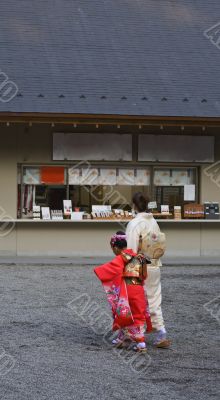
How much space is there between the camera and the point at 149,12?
814 inches

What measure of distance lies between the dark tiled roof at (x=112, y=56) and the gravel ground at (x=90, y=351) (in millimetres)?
5669

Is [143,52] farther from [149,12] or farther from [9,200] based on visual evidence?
[9,200]

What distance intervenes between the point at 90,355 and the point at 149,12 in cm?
1481

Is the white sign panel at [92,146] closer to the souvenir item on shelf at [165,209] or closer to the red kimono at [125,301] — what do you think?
the souvenir item on shelf at [165,209]

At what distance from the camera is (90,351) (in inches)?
304

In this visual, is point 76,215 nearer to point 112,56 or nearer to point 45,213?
point 45,213

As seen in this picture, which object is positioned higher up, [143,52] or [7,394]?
[143,52]

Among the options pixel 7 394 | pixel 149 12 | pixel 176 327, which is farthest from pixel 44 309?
pixel 149 12

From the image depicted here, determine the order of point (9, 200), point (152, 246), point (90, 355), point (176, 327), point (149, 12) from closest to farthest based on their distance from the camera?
point (90, 355)
point (152, 246)
point (176, 327)
point (9, 200)
point (149, 12)

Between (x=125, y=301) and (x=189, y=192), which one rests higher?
(x=189, y=192)

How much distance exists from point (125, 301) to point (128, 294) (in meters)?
0.09

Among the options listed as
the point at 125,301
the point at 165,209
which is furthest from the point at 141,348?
the point at 165,209

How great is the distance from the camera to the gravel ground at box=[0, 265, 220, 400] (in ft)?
20.5

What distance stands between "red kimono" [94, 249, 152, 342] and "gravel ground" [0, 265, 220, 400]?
0.26 metres
